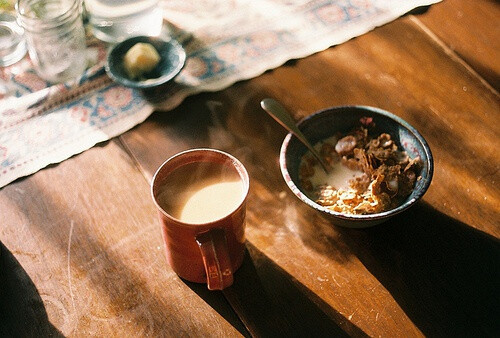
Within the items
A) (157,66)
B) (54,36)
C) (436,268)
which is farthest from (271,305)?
(54,36)

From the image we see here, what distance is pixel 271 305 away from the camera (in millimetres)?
719

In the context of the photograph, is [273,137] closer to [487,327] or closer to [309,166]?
[309,166]

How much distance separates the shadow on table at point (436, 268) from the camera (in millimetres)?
706

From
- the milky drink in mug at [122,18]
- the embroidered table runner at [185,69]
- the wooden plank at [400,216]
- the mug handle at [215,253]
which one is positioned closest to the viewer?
the mug handle at [215,253]

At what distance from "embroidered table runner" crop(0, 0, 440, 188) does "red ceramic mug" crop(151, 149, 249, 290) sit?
10.8 inches

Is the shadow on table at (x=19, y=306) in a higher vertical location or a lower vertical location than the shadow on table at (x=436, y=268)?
lower

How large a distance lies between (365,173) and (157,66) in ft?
1.43

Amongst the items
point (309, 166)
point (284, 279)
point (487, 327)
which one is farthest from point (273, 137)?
Answer: point (487, 327)

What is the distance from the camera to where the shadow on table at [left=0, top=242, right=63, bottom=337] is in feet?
2.30

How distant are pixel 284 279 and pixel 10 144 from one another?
51cm

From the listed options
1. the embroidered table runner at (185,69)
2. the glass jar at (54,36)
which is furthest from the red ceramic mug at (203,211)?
the glass jar at (54,36)

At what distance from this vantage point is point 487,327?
2.29ft

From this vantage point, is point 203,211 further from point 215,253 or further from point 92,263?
point 92,263

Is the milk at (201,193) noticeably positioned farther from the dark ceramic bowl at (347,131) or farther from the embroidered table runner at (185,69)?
the embroidered table runner at (185,69)
